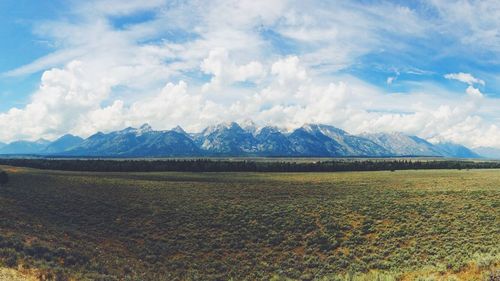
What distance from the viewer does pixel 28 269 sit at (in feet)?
84.2

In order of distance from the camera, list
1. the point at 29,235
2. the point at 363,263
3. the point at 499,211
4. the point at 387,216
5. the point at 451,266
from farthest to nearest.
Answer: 1. the point at 387,216
2. the point at 499,211
3. the point at 29,235
4. the point at 363,263
5. the point at 451,266

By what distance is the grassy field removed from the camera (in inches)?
1155

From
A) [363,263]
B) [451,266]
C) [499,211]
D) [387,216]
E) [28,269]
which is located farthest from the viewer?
[387,216]

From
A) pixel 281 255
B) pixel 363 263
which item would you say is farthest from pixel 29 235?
pixel 363 263

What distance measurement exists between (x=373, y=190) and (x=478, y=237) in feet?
105

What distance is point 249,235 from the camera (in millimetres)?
41406

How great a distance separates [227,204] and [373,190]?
29092mm

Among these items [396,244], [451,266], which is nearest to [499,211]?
[396,244]

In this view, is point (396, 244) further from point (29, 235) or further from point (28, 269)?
point (29, 235)

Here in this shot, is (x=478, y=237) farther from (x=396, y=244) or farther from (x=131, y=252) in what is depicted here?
(x=131, y=252)

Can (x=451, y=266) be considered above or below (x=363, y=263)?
above

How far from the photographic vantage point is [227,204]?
5400cm

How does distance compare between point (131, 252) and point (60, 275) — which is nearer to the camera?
point (60, 275)

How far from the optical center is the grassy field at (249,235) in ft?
96.2
